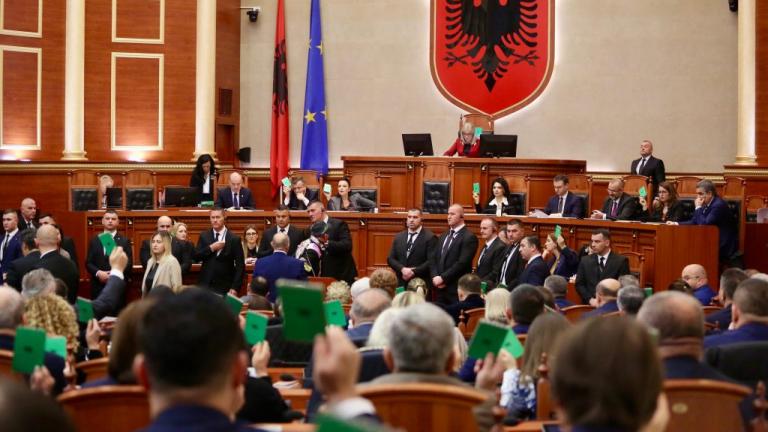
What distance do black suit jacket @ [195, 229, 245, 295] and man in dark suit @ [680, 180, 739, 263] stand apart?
4.56m

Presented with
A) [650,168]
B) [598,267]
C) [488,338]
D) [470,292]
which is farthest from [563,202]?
[488,338]

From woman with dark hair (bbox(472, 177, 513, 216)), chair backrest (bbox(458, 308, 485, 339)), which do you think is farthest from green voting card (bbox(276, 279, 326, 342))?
woman with dark hair (bbox(472, 177, 513, 216))

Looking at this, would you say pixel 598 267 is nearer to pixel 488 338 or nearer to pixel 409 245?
pixel 409 245

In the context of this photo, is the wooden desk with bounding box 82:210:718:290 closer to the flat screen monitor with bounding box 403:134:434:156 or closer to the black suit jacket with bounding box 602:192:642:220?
the black suit jacket with bounding box 602:192:642:220

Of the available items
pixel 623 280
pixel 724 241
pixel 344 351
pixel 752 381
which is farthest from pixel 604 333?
pixel 724 241

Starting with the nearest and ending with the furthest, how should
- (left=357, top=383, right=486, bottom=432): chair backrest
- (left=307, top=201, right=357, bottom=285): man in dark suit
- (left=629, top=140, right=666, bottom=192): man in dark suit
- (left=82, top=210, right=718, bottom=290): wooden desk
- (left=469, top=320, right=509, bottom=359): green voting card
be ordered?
(left=357, top=383, right=486, bottom=432): chair backrest → (left=469, top=320, right=509, bottom=359): green voting card → (left=82, top=210, right=718, bottom=290): wooden desk → (left=307, top=201, right=357, bottom=285): man in dark suit → (left=629, top=140, right=666, bottom=192): man in dark suit

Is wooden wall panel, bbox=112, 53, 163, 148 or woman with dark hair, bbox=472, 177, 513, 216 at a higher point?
wooden wall panel, bbox=112, 53, 163, 148

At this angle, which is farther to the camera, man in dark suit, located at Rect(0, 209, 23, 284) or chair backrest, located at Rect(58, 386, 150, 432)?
man in dark suit, located at Rect(0, 209, 23, 284)

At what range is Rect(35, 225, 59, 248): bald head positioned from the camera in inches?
355

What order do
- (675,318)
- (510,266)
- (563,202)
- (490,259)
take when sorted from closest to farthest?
(675,318) → (510,266) → (490,259) → (563,202)

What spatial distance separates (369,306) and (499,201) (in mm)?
8023

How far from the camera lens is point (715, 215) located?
11.6 m

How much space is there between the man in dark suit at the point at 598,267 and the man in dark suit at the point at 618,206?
1640mm

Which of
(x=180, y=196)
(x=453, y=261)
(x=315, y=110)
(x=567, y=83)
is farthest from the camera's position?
(x=315, y=110)
